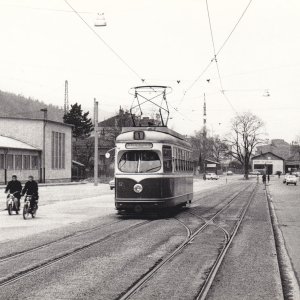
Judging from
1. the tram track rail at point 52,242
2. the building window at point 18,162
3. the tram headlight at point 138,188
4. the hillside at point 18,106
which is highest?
the hillside at point 18,106

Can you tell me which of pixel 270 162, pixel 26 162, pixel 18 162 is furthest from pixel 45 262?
pixel 270 162

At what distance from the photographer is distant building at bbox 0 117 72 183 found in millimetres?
60188

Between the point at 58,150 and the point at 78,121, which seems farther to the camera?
the point at 78,121

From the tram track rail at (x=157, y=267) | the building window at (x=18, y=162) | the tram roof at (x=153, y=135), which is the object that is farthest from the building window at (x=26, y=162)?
the tram track rail at (x=157, y=267)

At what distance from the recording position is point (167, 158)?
800 inches

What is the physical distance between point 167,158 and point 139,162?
1.04 m

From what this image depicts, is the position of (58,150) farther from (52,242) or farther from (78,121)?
(52,242)

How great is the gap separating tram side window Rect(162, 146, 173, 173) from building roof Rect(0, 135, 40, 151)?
39975mm

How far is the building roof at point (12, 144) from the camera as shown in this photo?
195ft

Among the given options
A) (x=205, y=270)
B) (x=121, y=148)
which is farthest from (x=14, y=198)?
(x=205, y=270)

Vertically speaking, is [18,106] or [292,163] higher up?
[18,106]

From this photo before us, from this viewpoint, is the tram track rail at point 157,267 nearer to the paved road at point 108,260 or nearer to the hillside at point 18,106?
the paved road at point 108,260

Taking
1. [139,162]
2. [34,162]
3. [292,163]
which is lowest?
[139,162]

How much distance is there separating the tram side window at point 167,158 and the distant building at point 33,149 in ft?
132
